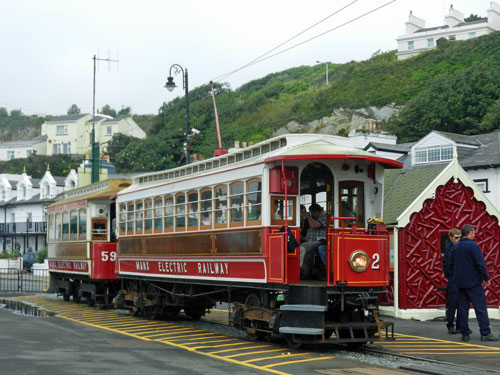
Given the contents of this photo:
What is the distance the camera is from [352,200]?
13555 mm

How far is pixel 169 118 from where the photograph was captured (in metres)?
84.2

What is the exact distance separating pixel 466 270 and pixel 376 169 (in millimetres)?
2381

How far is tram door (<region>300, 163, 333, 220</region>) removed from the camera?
1344cm

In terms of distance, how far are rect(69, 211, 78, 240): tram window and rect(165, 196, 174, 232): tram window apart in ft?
22.3

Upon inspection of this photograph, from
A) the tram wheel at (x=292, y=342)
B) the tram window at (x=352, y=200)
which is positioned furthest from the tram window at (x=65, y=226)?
the tram wheel at (x=292, y=342)

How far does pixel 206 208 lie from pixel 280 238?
117 inches

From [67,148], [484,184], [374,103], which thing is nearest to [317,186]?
[484,184]

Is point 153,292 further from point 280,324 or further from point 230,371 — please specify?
point 230,371

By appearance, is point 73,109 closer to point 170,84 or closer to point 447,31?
point 447,31

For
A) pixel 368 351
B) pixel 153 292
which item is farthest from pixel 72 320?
pixel 368 351

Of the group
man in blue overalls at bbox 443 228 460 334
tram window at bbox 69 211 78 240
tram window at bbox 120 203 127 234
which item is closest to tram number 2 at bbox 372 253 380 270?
man in blue overalls at bbox 443 228 460 334

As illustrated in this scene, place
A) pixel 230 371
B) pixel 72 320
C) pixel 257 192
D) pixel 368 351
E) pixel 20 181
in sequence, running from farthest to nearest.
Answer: pixel 20 181 → pixel 72 320 → pixel 257 192 → pixel 368 351 → pixel 230 371

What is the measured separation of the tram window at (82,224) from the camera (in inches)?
874

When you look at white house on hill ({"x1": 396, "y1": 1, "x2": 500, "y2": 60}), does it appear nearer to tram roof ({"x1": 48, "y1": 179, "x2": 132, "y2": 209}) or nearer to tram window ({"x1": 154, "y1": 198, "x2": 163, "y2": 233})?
tram roof ({"x1": 48, "y1": 179, "x2": 132, "y2": 209})
